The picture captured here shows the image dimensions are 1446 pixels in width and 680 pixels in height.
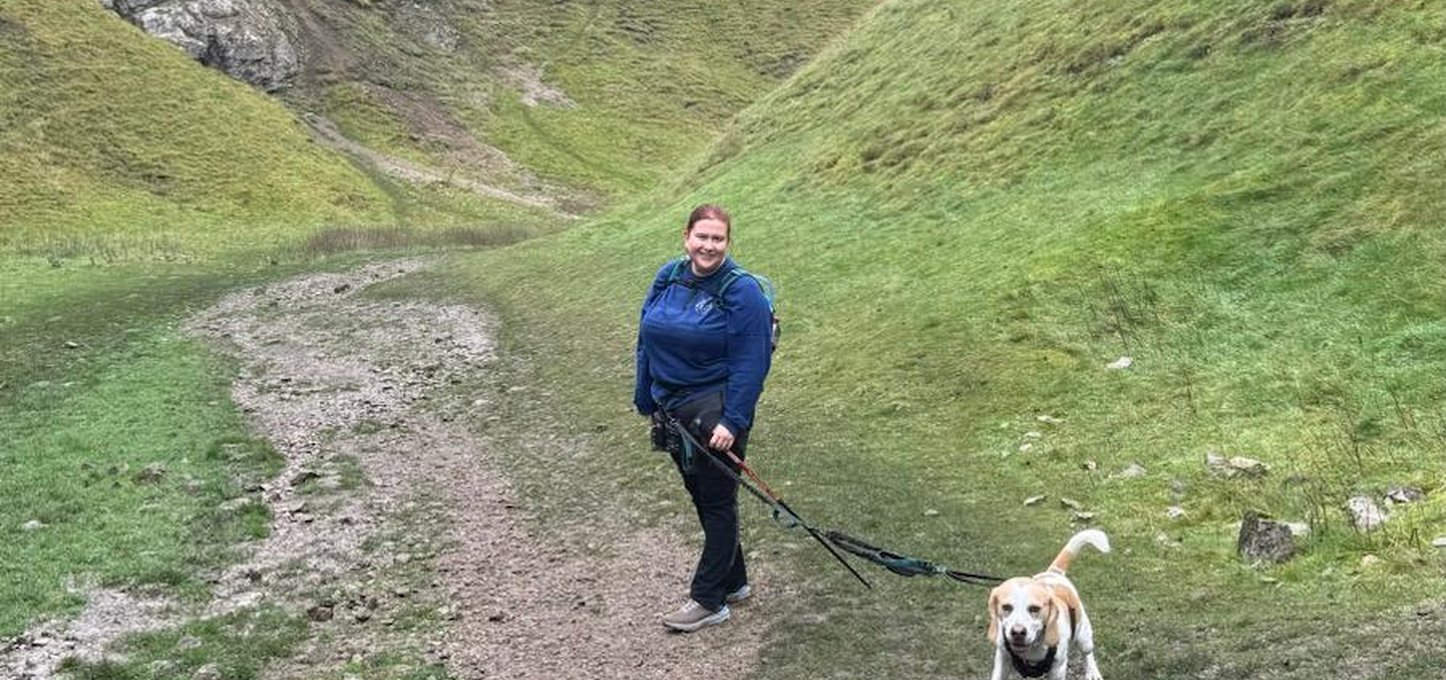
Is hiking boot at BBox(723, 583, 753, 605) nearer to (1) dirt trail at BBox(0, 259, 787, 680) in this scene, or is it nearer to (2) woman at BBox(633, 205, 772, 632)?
(1) dirt trail at BBox(0, 259, 787, 680)

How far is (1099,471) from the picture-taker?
584 inches

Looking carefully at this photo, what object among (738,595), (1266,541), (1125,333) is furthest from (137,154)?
(1266,541)

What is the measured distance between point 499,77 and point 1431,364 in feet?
397

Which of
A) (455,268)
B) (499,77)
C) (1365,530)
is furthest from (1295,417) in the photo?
(499,77)

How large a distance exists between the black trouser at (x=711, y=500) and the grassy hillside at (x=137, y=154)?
48.6 m

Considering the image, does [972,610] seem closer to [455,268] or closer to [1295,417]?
[1295,417]

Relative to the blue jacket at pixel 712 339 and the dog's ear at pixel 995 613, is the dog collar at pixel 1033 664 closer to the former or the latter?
the dog's ear at pixel 995 613

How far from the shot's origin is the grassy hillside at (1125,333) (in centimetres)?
1062

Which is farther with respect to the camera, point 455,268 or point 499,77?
point 499,77

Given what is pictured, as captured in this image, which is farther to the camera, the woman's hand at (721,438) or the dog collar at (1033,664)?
the woman's hand at (721,438)

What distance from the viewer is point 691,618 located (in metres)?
10.9

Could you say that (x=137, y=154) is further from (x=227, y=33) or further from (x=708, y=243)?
(x=708, y=243)

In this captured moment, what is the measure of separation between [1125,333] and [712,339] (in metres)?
11.9

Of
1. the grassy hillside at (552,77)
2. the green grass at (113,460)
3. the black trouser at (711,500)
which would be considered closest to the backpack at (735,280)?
the black trouser at (711,500)
